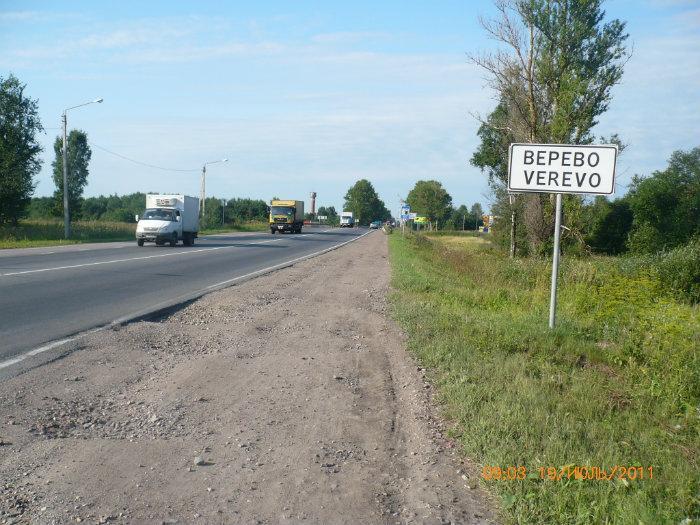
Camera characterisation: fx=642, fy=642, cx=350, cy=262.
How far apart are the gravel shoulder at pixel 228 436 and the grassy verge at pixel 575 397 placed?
31cm

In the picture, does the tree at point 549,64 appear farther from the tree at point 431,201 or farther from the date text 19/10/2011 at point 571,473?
the tree at point 431,201

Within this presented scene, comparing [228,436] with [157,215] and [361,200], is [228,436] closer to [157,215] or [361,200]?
[157,215]

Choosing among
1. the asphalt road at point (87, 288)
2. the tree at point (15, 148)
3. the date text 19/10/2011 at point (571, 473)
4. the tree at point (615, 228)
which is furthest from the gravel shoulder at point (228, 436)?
the tree at point (615, 228)

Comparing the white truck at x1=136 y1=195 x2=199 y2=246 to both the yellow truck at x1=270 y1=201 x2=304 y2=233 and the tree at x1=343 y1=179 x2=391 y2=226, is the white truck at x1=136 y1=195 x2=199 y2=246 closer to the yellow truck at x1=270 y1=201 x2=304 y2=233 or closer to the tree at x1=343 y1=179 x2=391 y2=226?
the yellow truck at x1=270 y1=201 x2=304 y2=233

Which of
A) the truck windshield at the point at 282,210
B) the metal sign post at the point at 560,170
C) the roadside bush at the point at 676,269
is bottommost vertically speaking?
the roadside bush at the point at 676,269

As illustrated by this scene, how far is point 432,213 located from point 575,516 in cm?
11047

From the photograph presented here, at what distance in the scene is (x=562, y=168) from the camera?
374 inches

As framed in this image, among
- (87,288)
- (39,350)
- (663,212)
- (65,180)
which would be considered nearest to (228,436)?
(39,350)

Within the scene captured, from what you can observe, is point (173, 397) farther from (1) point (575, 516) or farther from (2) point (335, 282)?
(2) point (335, 282)

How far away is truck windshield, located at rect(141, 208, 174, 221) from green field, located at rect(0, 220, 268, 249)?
541cm

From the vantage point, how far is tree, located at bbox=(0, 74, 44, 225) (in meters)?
39.7

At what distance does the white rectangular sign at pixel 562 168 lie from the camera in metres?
9.25

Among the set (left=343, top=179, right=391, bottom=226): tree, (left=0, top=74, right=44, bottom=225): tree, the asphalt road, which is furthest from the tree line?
(left=343, top=179, right=391, bottom=226): tree

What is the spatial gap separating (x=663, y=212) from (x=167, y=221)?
36.8m
